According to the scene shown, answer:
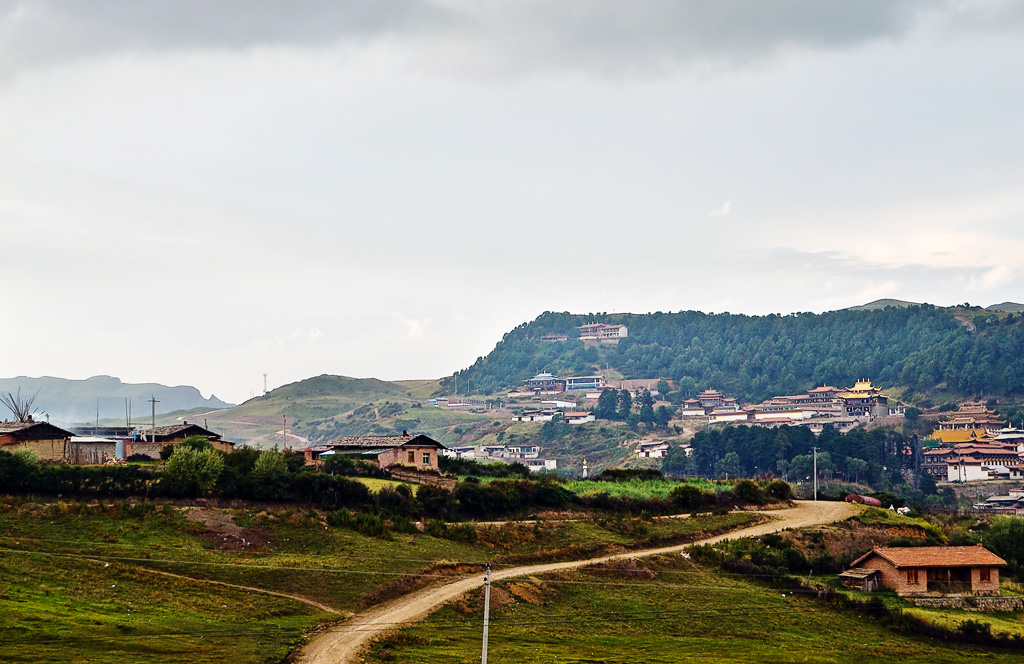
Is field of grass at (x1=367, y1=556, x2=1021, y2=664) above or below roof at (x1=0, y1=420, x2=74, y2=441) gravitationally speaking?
below

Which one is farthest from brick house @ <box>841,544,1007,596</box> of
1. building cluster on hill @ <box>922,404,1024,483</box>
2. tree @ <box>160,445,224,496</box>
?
building cluster on hill @ <box>922,404,1024,483</box>

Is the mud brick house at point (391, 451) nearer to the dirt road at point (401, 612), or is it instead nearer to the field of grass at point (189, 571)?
the field of grass at point (189, 571)

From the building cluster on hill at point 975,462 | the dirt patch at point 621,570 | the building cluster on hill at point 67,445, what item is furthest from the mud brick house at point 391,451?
the building cluster on hill at point 975,462

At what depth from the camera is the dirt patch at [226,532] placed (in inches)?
2012

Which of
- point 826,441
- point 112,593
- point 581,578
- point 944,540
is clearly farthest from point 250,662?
point 826,441

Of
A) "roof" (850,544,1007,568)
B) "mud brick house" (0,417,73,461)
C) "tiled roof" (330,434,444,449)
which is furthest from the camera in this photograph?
"tiled roof" (330,434,444,449)

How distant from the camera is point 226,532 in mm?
52531

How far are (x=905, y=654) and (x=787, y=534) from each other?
1982cm

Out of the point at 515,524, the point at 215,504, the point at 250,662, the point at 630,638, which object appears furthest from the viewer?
the point at 515,524

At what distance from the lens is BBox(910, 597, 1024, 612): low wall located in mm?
58031

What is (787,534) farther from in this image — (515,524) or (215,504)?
(215,504)

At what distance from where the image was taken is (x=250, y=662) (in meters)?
33.5

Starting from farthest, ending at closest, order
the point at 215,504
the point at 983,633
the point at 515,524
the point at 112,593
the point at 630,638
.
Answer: the point at 515,524
the point at 215,504
the point at 983,633
the point at 630,638
the point at 112,593

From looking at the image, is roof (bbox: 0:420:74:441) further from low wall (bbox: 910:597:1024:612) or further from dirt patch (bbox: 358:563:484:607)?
low wall (bbox: 910:597:1024:612)
